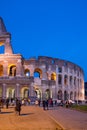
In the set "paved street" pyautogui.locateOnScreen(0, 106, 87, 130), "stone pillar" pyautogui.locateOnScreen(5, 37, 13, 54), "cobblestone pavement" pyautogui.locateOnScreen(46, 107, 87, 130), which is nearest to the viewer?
"cobblestone pavement" pyautogui.locateOnScreen(46, 107, 87, 130)

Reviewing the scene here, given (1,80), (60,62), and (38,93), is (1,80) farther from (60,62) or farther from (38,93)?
(60,62)

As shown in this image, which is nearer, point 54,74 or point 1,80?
point 1,80

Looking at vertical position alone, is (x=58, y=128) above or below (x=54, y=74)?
below

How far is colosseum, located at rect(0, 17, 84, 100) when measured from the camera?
62.1m

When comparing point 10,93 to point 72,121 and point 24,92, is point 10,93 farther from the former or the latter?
point 72,121

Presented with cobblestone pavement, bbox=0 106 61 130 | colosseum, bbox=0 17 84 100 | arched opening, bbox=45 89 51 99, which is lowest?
cobblestone pavement, bbox=0 106 61 130

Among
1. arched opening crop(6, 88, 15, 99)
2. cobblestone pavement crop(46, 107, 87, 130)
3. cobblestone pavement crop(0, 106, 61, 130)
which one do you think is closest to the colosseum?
arched opening crop(6, 88, 15, 99)

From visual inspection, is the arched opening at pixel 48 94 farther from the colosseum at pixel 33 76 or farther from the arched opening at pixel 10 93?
the arched opening at pixel 10 93

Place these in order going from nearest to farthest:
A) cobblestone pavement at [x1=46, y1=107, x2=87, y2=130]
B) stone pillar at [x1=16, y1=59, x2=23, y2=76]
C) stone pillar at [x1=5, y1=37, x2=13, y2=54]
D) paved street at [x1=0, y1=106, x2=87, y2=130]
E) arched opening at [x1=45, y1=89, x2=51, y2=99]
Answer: cobblestone pavement at [x1=46, y1=107, x2=87, y2=130], paved street at [x1=0, y1=106, x2=87, y2=130], stone pillar at [x1=16, y1=59, x2=23, y2=76], stone pillar at [x1=5, y1=37, x2=13, y2=54], arched opening at [x1=45, y1=89, x2=51, y2=99]

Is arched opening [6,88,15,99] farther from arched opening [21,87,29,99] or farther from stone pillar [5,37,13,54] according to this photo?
stone pillar [5,37,13,54]

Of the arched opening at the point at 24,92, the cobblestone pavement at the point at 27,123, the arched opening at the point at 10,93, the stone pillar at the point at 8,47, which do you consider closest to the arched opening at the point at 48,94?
the arched opening at the point at 24,92

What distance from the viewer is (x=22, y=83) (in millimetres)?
61406

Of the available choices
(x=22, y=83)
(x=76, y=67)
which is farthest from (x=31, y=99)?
(x=76, y=67)

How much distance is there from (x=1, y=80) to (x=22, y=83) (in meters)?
5.32
